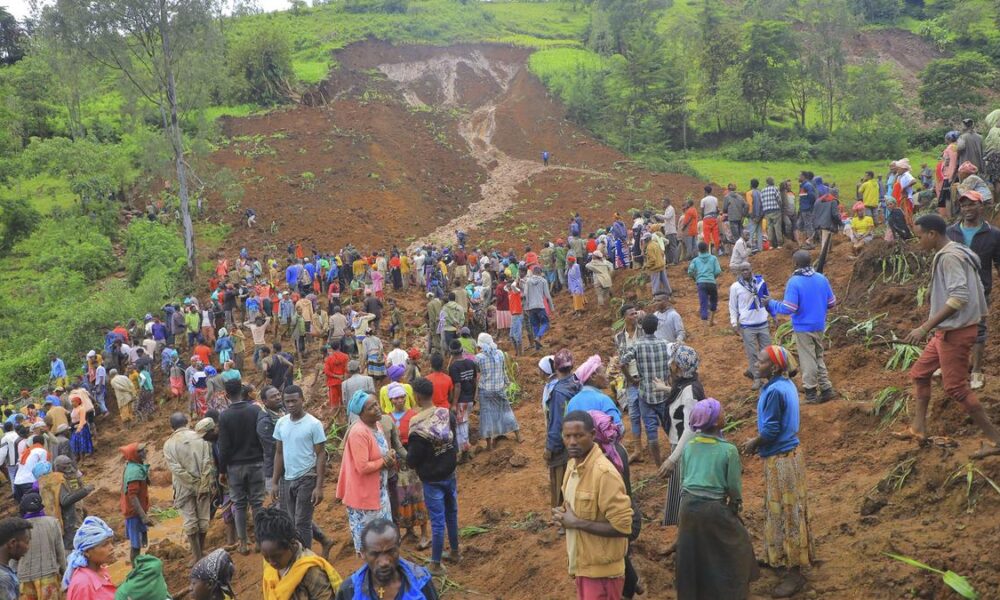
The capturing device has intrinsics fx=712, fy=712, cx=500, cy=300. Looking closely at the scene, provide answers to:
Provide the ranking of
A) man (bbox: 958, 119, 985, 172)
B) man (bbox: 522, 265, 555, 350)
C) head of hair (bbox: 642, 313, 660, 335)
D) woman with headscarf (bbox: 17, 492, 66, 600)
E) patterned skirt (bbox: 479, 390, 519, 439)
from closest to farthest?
1. woman with headscarf (bbox: 17, 492, 66, 600)
2. head of hair (bbox: 642, 313, 660, 335)
3. patterned skirt (bbox: 479, 390, 519, 439)
4. man (bbox: 958, 119, 985, 172)
5. man (bbox: 522, 265, 555, 350)

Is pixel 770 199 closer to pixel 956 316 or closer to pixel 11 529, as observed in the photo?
pixel 956 316

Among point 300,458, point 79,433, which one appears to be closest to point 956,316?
point 300,458

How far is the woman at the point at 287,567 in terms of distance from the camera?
3709 mm

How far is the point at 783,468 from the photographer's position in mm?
4773

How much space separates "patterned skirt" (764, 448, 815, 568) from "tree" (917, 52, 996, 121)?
44.9 meters

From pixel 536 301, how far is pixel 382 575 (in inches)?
413

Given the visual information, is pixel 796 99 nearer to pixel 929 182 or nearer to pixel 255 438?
pixel 929 182

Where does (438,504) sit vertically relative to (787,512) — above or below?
below

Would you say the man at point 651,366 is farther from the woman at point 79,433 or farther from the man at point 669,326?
the woman at point 79,433

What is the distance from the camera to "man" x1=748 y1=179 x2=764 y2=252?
15.0 m

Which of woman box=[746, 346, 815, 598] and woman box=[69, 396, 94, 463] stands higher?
woman box=[746, 346, 815, 598]

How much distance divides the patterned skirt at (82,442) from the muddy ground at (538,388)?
0.36 m

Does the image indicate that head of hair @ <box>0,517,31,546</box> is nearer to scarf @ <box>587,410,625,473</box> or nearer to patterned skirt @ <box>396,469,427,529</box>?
patterned skirt @ <box>396,469,427,529</box>

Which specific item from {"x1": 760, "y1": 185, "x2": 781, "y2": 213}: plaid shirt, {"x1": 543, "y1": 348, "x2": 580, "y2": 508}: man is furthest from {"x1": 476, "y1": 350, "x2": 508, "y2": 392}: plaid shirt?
{"x1": 760, "y1": 185, "x2": 781, "y2": 213}: plaid shirt
